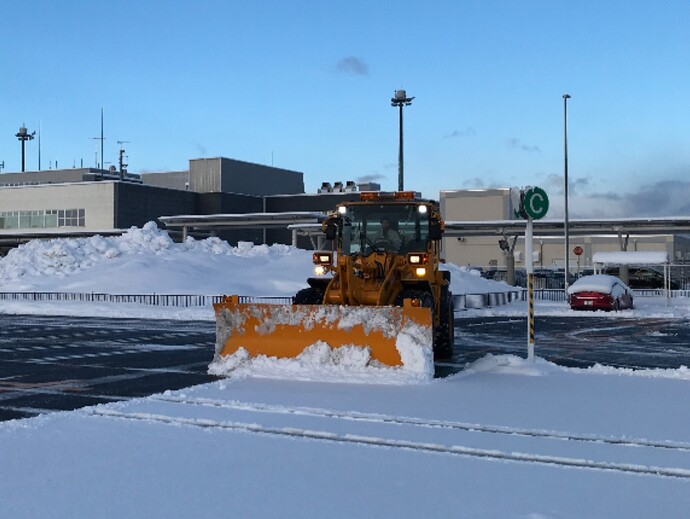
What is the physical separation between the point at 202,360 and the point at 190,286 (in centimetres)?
2802

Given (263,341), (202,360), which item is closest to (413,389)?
(263,341)

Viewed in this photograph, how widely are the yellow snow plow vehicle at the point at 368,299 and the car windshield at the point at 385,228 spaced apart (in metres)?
0.02

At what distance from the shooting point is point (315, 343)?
12.6 meters

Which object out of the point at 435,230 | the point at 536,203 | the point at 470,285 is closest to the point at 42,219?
the point at 470,285

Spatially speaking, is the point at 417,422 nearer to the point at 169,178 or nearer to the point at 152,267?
the point at 152,267

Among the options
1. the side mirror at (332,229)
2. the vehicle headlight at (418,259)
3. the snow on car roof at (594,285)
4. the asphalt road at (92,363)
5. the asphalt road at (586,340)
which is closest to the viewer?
the asphalt road at (92,363)

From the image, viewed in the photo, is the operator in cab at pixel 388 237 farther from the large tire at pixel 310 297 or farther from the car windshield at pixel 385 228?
the large tire at pixel 310 297

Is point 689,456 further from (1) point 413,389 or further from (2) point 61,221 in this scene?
(2) point 61,221

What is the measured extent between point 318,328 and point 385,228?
9.20 ft

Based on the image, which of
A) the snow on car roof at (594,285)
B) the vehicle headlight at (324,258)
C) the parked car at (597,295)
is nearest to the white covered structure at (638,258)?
the snow on car roof at (594,285)

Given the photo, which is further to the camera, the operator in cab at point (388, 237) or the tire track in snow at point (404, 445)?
the operator in cab at point (388, 237)

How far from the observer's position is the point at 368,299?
13.9 metres

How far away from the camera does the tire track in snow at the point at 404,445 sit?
683 centimetres

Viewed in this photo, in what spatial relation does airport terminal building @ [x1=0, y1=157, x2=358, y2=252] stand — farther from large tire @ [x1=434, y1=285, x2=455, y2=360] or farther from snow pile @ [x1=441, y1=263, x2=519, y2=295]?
large tire @ [x1=434, y1=285, x2=455, y2=360]
